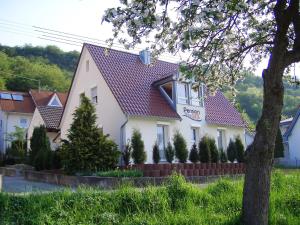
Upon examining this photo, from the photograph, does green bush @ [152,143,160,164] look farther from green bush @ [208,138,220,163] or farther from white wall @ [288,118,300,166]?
white wall @ [288,118,300,166]

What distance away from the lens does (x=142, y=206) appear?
9.02 m

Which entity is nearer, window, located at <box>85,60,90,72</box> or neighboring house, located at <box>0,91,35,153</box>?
window, located at <box>85,60,90,72</box>

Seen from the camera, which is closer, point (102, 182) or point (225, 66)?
point (225, 66)

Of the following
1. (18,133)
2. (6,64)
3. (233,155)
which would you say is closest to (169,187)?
(233,155)

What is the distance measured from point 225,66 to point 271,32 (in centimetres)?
149

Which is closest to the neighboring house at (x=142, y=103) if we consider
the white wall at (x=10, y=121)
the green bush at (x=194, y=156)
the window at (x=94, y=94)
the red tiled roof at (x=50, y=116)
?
A: the window at (x=94, y=94)

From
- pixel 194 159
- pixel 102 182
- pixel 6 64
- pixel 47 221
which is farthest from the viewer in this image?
pixel 6 64

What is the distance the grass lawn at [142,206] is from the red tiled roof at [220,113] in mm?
18381

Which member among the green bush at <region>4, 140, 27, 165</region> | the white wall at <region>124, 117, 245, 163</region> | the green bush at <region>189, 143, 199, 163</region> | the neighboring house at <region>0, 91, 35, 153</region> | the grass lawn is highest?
the neighboring house at <region>0, 91, 35, 153</region>

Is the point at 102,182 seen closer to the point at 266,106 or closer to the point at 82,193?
the point at 82,193

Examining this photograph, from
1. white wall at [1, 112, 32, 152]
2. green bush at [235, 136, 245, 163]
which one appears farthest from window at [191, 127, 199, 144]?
white wall at [1, 112, 32, 152]

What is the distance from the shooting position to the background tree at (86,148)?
714 inches

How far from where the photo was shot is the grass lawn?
314 inches

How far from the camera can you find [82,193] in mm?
8938
